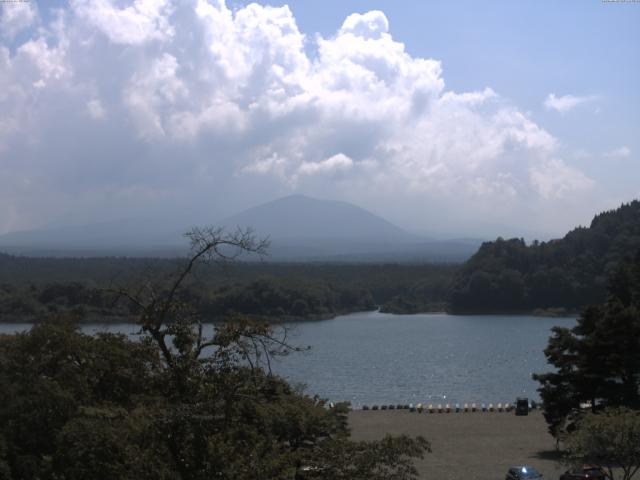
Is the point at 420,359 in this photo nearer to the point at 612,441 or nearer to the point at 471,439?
the point at 471,439

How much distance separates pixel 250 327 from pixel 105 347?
3.13 m

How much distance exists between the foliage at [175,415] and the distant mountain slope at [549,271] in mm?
58230

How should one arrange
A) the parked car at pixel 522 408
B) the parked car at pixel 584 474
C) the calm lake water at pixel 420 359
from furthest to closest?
the calm lake water at pixel 420 359 → the parked car at pixel 522 408 → the parked car at pixel 584 474

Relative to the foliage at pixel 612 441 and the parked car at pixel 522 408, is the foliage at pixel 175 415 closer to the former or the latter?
the foliage at pixel 612 441

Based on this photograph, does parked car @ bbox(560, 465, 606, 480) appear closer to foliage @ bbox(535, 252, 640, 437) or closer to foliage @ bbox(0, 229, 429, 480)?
foliage @ bbox(535, 252, 640, 437)

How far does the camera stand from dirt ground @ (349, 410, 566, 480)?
1568cm

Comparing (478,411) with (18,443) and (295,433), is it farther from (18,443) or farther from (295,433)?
(18,443)

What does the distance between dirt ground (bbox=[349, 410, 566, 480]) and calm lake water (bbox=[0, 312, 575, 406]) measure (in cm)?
297

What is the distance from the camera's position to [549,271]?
66.3 metres

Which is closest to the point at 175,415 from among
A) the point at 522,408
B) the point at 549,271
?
the point at 522,408

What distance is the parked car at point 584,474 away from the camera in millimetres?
12703

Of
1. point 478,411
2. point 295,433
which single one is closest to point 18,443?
point 295,433

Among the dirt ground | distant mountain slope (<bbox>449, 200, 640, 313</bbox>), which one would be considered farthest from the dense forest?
the dirt ground

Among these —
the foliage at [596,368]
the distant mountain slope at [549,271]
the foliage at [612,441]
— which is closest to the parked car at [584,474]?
the foliage at [612,441]
